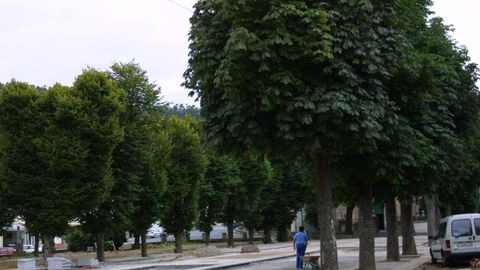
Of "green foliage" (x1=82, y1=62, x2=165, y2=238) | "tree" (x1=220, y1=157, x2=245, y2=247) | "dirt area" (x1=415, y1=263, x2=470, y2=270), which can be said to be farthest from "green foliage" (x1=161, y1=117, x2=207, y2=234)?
"dirt area" (x1=415, y1=263, x2=470, y2=270)

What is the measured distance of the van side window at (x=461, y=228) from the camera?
922 inches

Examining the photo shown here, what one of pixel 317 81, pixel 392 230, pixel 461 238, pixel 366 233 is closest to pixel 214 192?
pixel 392 230

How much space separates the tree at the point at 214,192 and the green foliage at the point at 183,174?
4628 millimetres

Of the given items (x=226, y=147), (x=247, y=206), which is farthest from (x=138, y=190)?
(x=226, y=147)

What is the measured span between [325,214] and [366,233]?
421cm

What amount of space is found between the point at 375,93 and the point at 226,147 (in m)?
4.10

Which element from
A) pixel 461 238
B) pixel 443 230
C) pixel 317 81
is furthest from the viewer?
pixel 443 230

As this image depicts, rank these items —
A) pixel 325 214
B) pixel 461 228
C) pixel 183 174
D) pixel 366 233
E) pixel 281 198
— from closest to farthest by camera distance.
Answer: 1. pixel 325 214
2. pixel 366 233
3. pixel 461 228
4. pixel 183 174
5. pixel 281 198

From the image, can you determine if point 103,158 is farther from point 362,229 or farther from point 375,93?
point 375,93

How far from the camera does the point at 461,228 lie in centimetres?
2350

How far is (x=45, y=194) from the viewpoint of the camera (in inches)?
1389

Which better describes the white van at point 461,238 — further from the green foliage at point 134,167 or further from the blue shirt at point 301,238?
the green foliage at point 134,167

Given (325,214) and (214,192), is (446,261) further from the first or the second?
(214,192)

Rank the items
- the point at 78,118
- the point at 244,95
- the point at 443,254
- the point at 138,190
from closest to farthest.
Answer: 1. the point at 244,95
2. the point at 443,254
3. the point at 78,118
4. the point at 138,190
